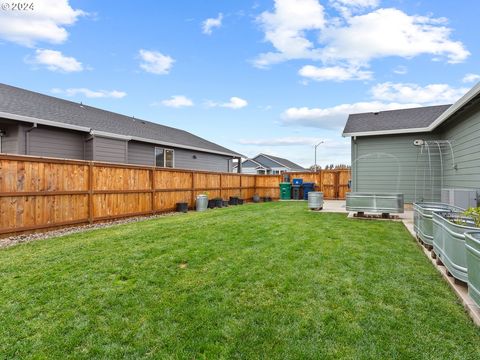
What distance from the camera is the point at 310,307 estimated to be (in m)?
2.96

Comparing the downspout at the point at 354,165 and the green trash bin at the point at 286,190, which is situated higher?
the downspout at the point at 354,165

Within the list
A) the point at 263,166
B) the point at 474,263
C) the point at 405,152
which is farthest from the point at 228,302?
the point at 263,166

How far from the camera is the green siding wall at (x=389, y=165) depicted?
10750 millimetres

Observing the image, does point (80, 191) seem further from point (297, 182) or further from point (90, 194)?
point (297, 182)

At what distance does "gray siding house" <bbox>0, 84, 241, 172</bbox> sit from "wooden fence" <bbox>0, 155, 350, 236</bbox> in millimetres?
2761

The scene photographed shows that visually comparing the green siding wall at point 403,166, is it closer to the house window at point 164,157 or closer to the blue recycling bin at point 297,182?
the blue recycling bin at point 297,182

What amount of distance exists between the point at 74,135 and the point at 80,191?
13.5 feet

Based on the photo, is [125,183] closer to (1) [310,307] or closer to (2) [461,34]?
(1) [310,307]

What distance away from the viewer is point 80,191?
7.47m

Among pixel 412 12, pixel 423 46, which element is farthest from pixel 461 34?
pixel 412 12

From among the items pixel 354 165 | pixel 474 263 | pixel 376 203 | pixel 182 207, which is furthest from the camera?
pixel 354 165

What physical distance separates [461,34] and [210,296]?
1139cm

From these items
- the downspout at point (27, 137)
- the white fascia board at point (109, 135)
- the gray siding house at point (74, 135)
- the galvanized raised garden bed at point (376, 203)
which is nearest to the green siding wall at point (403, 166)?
the galvanized raised garden bed at point (376, 203)

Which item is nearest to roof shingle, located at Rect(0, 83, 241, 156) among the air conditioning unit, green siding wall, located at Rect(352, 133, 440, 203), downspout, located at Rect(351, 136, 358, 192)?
downspout, located at Rect(351, 136, 358, 192)
